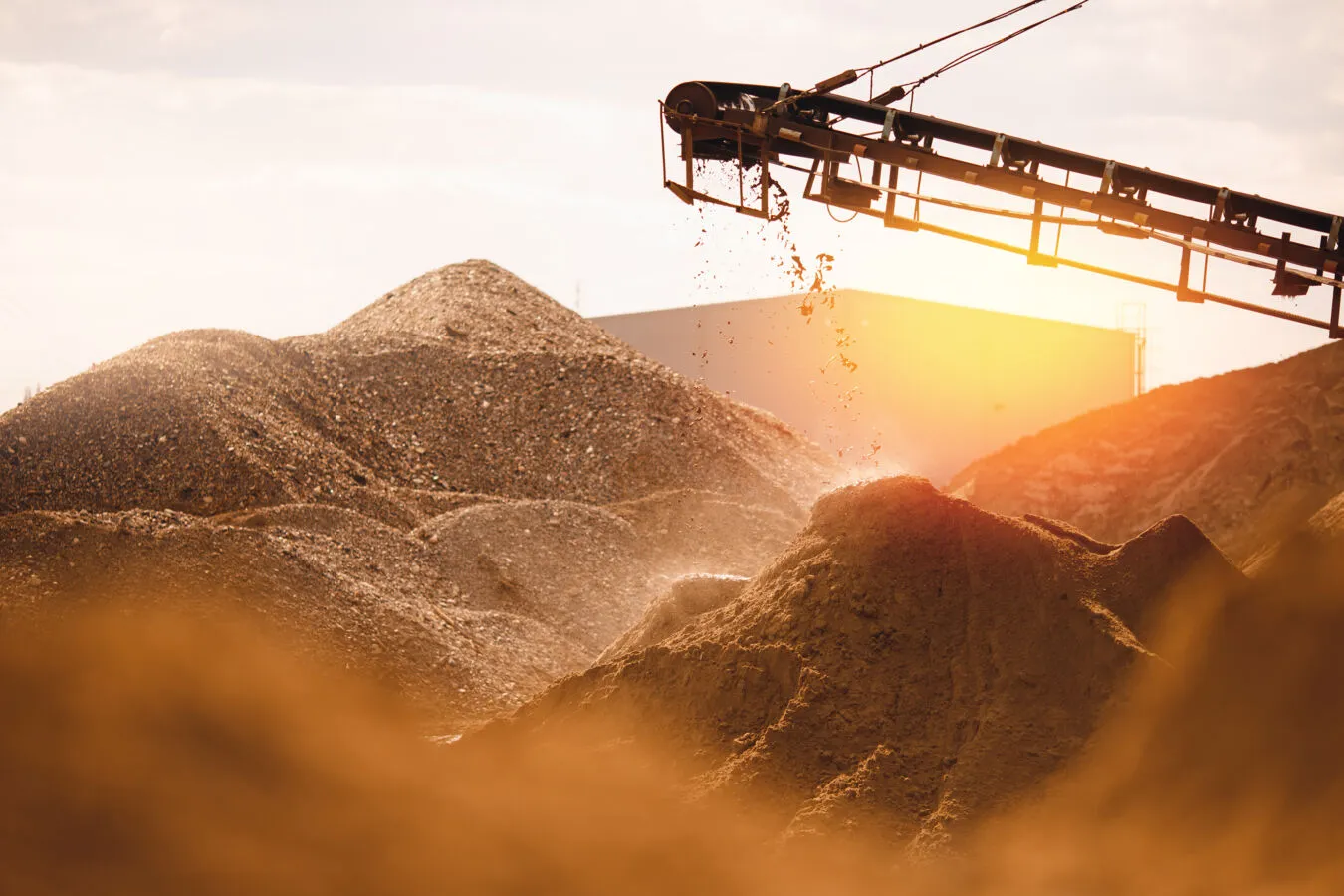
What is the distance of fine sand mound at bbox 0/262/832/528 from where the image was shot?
39.7 feet

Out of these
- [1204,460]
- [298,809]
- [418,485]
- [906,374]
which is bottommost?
[906,374]

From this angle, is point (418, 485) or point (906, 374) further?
point (906, 374)

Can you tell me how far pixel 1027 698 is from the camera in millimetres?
5359

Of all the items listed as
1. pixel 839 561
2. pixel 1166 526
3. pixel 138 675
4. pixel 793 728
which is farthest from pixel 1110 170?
pixel 138 675

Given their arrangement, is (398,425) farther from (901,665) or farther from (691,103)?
(901,665)

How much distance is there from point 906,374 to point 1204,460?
41.5ft

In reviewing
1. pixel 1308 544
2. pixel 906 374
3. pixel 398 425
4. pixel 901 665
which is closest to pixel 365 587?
pixel 901 665

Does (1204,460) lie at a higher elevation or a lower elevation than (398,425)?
higher

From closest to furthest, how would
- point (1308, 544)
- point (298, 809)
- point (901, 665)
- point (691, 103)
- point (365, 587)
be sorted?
point (298, 809), point (901, 665), point (1308, 544), point (691, 103), point (365, 587)

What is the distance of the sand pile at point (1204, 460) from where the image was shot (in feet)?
30.2

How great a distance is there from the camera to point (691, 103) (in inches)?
279

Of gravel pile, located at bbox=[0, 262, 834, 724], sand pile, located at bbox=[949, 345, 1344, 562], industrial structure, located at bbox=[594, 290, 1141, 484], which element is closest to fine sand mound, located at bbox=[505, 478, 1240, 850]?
gravel pile, located at bbox=[0, 262, 834, 724]

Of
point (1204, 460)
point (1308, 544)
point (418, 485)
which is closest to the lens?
point (1308, 544)

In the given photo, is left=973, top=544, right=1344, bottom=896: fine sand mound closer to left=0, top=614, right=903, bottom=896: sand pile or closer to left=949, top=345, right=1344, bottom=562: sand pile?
left=0, top=614, right=903, bottom=896: sand pile
